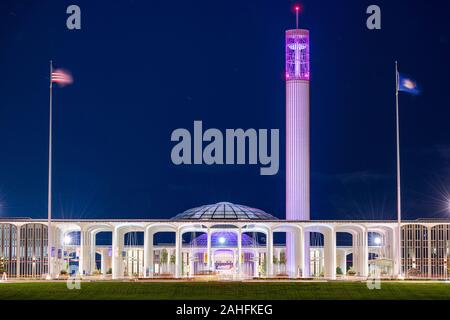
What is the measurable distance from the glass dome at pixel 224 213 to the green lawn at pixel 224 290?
4197cm

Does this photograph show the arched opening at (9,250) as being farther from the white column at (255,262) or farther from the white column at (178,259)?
the white column at (255,262)

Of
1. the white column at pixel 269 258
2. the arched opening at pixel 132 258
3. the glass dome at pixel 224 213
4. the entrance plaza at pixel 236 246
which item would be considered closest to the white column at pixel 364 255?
the entrance plaza at pixel 236 246

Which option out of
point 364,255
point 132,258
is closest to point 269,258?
point 364,255

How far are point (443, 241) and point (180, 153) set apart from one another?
34.1 meters

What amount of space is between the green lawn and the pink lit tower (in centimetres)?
4419

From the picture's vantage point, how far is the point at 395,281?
111 metres

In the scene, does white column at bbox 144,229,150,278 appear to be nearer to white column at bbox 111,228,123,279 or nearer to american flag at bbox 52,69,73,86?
white column at bbox 111,228,123,279

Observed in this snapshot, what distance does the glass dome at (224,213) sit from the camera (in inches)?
5822

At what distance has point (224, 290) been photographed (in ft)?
316

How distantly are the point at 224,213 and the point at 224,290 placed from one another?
5296 centimetres
